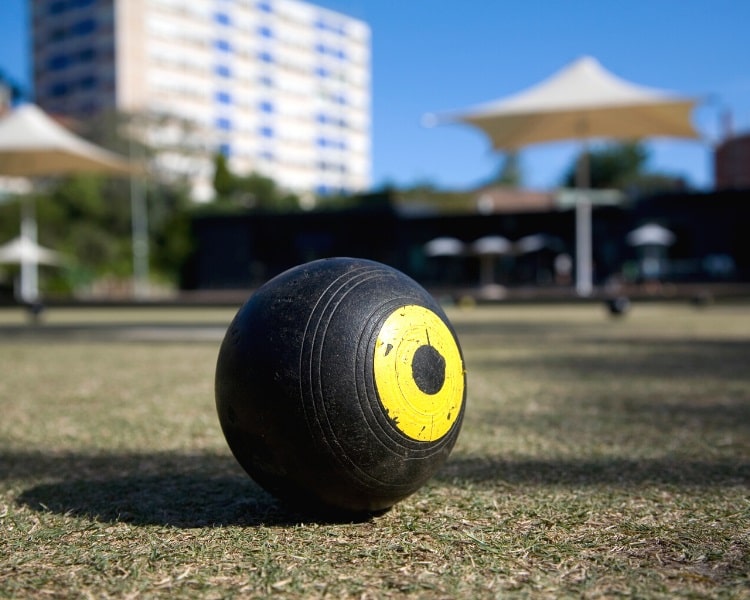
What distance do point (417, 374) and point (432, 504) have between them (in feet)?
2.53

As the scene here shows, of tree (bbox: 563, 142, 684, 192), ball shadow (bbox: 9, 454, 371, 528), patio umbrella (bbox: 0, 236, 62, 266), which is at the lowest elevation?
ball shadow (bbox: 9, 454, 371, 528)

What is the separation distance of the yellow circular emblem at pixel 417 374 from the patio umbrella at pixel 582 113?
14058mm

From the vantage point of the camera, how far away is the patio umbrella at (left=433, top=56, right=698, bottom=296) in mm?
16672

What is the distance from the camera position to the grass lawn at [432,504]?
284 centimetres

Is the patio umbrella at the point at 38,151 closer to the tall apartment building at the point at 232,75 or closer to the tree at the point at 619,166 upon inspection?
the tall apartment building at the point at 232,75

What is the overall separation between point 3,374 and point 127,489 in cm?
568

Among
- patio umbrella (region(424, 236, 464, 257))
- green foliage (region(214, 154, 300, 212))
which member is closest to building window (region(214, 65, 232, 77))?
green foliage (region(214, 154, 300, 212))

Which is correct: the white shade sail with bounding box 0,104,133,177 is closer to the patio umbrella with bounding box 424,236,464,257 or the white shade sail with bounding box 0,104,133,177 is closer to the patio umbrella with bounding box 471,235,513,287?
the patio umbrella with bounding box 471,235,513,287

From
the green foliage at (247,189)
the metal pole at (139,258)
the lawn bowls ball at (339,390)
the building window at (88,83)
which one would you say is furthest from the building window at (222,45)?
the lawn bowls ball at (339,390)

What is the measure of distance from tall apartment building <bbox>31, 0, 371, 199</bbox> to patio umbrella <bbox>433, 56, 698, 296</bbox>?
161ft

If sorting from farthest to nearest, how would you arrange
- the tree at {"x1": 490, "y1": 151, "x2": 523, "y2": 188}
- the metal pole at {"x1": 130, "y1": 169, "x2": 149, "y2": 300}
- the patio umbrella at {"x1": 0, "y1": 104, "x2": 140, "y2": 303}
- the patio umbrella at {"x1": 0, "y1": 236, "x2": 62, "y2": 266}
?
the tree at {"x1": 490, "y1": 151, "x2": 523, "y2": 188}
the metal pole at {"x1": 130, "y1": 169, "x2": 149, "y2": 300}
the patio umbrella at {"x1": 0, "y1": 236, "x2": 62, "y2": 266}
the patio umbrella at {"x1": 0, "y1": 104, "x2": 140, "y2": 303}

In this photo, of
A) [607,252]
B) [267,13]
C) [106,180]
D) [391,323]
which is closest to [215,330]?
[391,323]

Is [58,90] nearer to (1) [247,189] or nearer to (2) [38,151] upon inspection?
(1) [247,189]

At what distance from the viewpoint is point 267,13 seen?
93688mm
